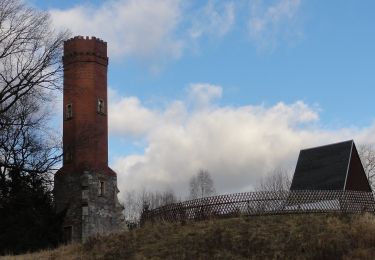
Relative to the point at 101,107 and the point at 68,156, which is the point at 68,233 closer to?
the point at 68,156

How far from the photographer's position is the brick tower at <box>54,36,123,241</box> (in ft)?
131

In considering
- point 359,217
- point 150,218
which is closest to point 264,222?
point 359,217

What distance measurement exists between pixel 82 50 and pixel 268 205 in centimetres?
Result: 2492

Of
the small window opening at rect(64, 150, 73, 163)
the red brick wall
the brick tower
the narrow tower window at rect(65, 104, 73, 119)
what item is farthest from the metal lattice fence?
the narrow tower window at rect(65, 104, 73, 119)

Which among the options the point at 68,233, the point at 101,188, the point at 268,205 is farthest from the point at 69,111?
the point at 268,205

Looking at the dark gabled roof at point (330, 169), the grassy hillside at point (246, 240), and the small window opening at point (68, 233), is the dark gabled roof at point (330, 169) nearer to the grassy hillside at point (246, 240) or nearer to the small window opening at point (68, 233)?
the small window opening at point (68, 233)

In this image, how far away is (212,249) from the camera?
696 inches

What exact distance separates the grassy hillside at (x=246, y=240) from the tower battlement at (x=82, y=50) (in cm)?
2288

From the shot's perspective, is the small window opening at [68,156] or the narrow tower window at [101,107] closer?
the small window opening at [68,156]

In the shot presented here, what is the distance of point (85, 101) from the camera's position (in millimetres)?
41750

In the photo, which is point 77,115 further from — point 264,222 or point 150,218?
point 264,222

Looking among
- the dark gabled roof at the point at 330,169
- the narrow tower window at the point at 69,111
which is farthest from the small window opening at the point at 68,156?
the dark gabled roof at the point at 330,169

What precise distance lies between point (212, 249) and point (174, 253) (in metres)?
1.15

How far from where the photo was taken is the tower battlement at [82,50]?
42344 millimetres
